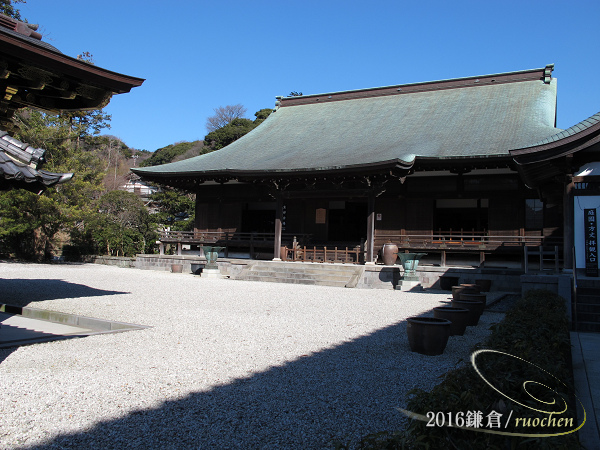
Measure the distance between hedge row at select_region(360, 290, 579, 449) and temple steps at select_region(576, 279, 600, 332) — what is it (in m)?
4.64

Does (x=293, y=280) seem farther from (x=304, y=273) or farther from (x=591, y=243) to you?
(x=591, y=243)

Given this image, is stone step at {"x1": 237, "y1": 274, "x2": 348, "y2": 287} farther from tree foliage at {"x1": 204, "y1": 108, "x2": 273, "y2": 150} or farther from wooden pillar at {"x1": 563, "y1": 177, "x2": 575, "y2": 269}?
tree foliage at {"x1": 204, "y1": 108, "x2": 273, "y2": 150}

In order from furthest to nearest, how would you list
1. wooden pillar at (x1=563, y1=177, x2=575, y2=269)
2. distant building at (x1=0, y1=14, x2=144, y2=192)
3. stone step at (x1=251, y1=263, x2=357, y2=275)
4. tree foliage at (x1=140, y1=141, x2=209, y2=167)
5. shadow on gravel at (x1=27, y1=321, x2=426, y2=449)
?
tree foliage at (x1=140, y1=141, x2=209, y2=167) → stone step at (x1=251, y1=263, x2=357, y2=275) → wooden pillar at (x1=563, y1=177, x2=575, y2=269) → distant building at (x1=0, y1=14, x2=144, y2=192) → shadow on gravel at (x1=27, y1=321, x2=426, y2=449)

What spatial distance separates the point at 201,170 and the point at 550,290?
Answer: 13527 mm

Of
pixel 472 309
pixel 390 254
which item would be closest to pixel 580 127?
pixel 472 309

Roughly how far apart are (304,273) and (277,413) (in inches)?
464

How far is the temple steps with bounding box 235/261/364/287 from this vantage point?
47.5ft

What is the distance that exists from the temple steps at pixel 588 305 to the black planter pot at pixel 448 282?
17.4 feet

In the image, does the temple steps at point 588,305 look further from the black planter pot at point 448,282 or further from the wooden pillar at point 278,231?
the wooden pillar at point 278,231

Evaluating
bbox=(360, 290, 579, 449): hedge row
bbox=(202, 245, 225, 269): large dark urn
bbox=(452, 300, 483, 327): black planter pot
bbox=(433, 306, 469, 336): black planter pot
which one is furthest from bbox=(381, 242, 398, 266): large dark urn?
bbox=(360, 290, 579, 449): hedge row

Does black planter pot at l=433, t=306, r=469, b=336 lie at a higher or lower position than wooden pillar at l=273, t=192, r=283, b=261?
lower

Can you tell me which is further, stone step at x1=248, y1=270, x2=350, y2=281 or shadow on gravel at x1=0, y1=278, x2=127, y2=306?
stone step at x1=248, y1=270, x2=350, y2=281

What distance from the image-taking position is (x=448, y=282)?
45.2 feet

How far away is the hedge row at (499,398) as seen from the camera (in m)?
1.93
